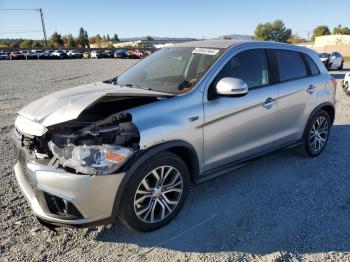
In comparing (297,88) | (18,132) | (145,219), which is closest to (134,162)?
(145,219)

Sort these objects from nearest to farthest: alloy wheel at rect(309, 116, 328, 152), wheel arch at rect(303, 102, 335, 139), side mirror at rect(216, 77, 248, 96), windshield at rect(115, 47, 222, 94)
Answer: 1. side mirror at rect(216, 77, 248, 96)
2. windshield at rect(115, 47, 222, 94)
3. wheel arch at rect(303, 102, 335, 139)
4. alloy wheel at rect(309, 116, 328, 152)

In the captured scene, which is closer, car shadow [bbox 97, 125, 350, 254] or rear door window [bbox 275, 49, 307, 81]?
car shadow [bbox 97, 125, 350, 254]

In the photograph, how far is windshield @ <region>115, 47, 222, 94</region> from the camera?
161 inches

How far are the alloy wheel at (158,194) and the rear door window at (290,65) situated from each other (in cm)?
219

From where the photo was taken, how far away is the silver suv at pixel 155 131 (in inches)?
123

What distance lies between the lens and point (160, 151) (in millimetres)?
3416

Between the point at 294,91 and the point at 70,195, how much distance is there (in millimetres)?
3316

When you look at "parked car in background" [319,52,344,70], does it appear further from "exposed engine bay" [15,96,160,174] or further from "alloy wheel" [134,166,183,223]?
"exposed engine bay" [15,96,160,174]

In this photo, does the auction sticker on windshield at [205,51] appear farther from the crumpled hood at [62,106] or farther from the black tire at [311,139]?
the black tire at [311,139]

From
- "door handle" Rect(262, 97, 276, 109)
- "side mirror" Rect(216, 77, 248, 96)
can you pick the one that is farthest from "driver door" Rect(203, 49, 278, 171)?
"side mirror" Rect(216, 77, 248, 96)

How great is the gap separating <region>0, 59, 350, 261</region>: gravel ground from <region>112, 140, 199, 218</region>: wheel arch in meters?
0.43

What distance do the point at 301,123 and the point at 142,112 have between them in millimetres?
2792

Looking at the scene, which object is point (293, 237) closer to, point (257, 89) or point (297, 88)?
point (257, 89)

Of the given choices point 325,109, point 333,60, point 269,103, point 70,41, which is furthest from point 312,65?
point 70,41
